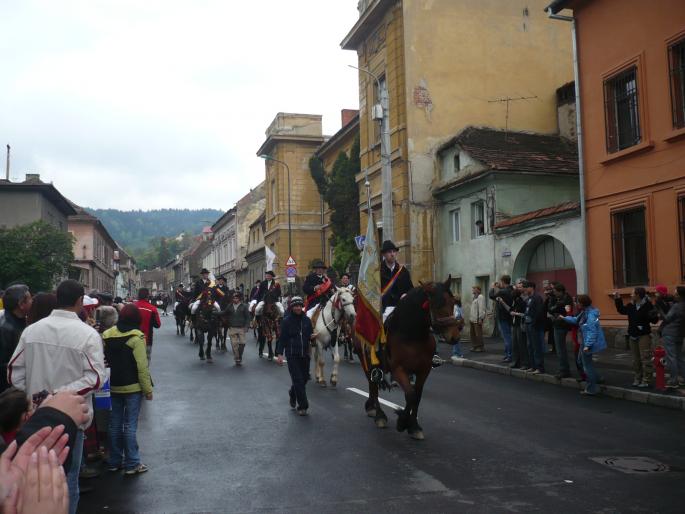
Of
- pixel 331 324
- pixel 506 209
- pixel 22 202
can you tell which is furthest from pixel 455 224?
pixel 22 202

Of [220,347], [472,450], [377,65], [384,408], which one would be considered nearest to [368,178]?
[377,65]

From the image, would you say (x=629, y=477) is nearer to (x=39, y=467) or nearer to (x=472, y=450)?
(x=472, y=450)

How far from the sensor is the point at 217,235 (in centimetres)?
8731

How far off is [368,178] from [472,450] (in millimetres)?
24621

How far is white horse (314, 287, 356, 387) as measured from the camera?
13500mm

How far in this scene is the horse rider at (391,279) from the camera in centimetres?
984

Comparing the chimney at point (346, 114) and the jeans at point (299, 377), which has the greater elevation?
the chimney at point (346, 114)

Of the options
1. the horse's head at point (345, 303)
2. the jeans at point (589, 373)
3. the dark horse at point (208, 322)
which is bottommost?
the jeans at point (589, 373)

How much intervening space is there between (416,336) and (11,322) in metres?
4.65

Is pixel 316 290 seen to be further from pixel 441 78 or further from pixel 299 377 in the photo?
pixel 441 78

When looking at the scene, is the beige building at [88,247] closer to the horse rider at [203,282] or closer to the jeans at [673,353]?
the horse rider at [203,282]

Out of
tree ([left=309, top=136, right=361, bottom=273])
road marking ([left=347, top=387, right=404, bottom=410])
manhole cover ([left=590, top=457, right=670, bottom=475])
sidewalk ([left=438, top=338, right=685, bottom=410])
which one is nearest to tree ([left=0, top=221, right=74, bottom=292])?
tree ([left=309, top=136, right=361, bottom=273])

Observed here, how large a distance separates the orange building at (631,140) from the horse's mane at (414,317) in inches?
398

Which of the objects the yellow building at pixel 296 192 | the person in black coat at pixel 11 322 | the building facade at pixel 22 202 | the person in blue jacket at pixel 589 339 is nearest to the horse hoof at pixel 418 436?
the person in black coat at pixel 11 322
